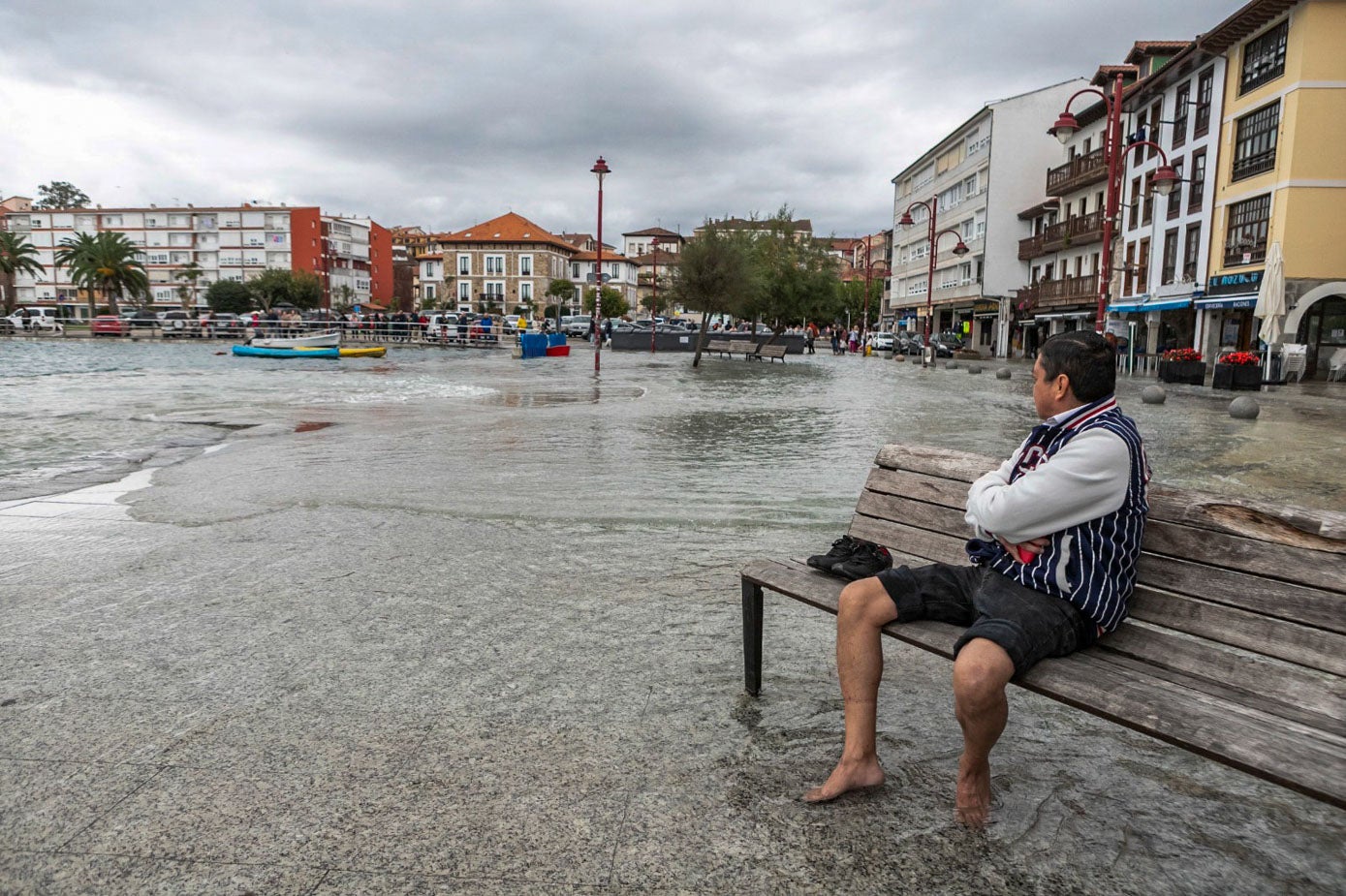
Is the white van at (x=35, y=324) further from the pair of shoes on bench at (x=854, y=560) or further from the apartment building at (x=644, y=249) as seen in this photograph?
the apartment building at (x=644, y=249)

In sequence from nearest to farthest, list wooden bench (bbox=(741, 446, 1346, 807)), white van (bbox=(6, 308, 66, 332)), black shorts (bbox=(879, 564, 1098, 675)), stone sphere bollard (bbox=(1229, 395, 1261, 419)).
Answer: wooden bench (bbox=(741, 446, 1346, 807)) → black shorts (bbox=(879, 564, 1098, 675)) → stone sphere bollard (bbox=(1229, 395, 1261, 419)) → white van (bbox=(6, 308, 66, 332))

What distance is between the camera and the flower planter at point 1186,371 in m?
26.8

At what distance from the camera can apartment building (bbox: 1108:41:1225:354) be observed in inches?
1361

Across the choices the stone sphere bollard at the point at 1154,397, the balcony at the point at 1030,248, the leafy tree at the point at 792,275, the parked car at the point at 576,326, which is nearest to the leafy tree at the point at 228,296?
the parked car at the point at 576,326

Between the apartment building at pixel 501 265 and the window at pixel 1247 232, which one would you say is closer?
the window at pixel 1247 232

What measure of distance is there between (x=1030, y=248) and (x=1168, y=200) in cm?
1797

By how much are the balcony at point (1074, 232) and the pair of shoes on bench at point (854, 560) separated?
153 ft

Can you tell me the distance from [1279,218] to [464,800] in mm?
33886

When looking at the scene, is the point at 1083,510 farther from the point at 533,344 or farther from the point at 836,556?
the point at 533,344

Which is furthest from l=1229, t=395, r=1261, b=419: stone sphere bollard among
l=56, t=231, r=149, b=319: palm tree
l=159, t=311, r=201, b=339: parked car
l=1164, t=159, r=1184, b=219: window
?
l=56, t=231, r=149, b=319: palm tree

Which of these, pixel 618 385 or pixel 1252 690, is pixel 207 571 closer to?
pixel 1252 690

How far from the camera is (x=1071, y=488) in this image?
2.68 m

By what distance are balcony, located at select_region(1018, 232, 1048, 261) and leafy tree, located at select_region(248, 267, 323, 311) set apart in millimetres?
78029

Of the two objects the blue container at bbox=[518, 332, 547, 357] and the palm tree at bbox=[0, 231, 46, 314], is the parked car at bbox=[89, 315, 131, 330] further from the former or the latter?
the blue container at bbox=[518, 332, 547, 357]
